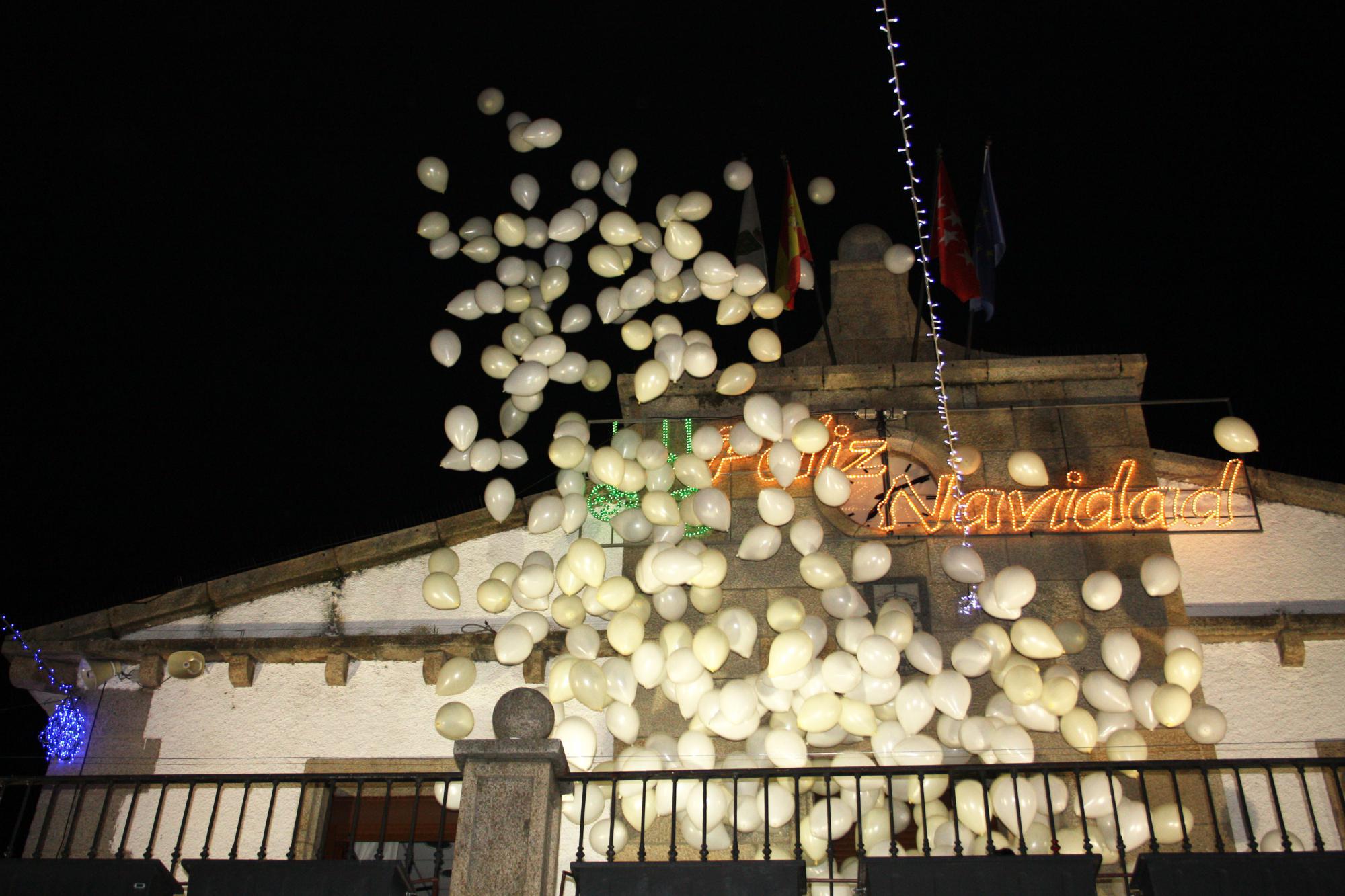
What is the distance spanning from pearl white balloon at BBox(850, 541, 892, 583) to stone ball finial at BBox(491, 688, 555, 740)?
302cm

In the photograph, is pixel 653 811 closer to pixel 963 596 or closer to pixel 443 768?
pixel 443 768

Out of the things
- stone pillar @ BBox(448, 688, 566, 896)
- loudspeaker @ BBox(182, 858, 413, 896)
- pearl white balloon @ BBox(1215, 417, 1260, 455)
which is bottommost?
loudspeaker @ BBox(182, 858, 413, 896)

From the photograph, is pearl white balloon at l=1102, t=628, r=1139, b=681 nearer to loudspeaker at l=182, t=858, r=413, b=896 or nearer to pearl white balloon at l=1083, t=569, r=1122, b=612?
pearl white balloon at l=1083, t=569, r=1122, b=612

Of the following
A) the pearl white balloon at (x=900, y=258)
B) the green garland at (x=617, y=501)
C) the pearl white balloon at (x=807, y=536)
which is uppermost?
the pearl white balloon at (x=900, y=258)

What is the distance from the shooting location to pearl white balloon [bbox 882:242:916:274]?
9367mm

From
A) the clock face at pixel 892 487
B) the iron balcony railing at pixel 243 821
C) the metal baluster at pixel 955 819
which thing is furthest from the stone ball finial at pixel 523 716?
the clock face at pixel 892 487

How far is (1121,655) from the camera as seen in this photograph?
24.8 feet

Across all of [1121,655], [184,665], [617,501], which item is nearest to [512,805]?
[617,501]

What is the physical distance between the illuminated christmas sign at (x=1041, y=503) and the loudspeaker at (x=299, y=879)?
4232 mm

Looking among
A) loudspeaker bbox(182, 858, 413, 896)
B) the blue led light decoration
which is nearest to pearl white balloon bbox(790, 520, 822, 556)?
loudspeaker bbox(182, 858, 413, 896)

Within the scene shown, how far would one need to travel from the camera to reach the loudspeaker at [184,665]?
8.91m

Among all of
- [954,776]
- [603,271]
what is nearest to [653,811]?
[954,776]

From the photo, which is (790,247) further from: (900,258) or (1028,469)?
(1028,469)

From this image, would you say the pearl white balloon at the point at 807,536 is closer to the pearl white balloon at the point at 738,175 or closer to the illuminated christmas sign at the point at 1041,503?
the illuminated christmas sign at the point at 1041,503
